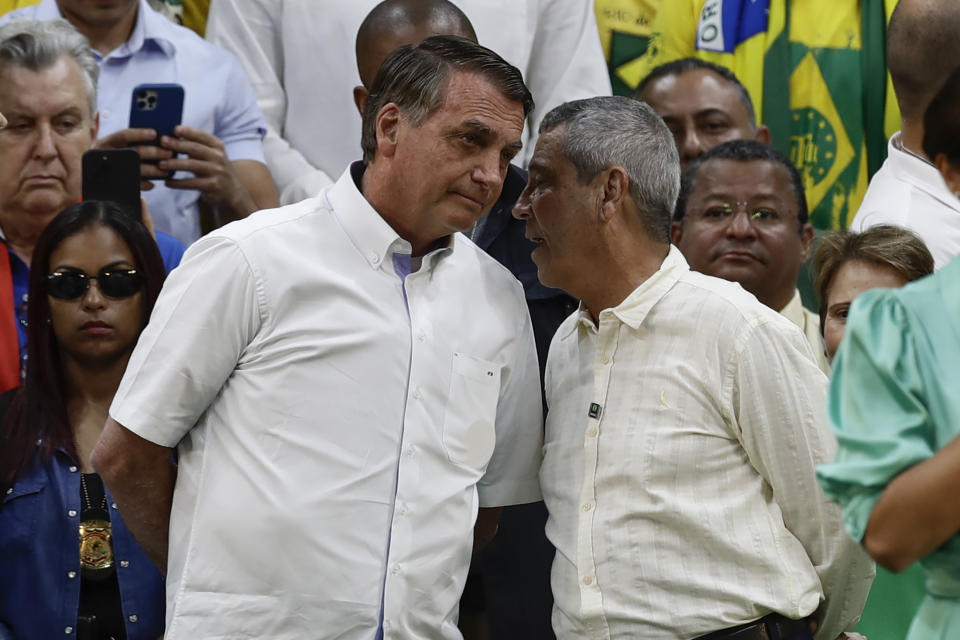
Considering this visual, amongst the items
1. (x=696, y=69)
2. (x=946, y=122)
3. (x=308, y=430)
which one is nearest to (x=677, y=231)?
(x=696, y=69)

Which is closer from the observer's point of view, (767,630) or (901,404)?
(901,404)

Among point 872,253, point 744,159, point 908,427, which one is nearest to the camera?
point 908,427

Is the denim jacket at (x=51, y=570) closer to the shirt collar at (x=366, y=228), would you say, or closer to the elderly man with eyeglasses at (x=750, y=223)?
the shirt collar at (x=366, y=228)

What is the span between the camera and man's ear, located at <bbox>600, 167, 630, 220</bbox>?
3.01 metres

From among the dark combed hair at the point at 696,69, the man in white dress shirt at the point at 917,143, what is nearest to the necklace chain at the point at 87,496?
the man in white dress shirt at the point at 917,143

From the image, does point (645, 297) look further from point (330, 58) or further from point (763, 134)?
point (330, 58)

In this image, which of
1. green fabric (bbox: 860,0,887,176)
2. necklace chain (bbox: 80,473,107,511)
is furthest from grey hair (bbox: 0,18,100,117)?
green fabric (bbox: 860,0,887,176)

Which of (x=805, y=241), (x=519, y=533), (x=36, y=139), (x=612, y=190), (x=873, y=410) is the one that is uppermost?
(x=873, y=410)

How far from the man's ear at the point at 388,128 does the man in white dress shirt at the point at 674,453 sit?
0.40 m

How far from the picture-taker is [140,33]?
15.2ft

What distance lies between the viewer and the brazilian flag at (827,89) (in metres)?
5.04

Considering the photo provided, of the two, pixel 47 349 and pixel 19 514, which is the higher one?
pixel 47 349

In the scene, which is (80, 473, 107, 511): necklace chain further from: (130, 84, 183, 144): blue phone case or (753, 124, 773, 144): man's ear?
(753, 124, 773, 144): man's ear

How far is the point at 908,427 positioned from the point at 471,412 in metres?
1.29
